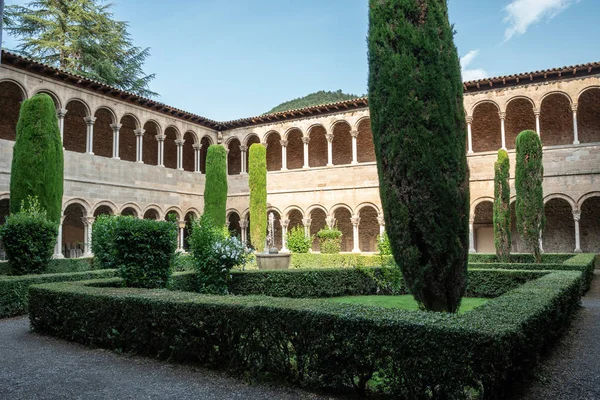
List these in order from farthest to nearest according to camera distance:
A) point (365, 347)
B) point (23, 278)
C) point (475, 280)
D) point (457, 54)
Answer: point (475, 280)
point (23, 278)
point (457, 54)
point (365, 347)

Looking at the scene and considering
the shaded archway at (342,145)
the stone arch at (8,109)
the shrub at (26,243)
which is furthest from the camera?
the shaded archway at (342,145)

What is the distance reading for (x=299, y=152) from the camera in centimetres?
2588

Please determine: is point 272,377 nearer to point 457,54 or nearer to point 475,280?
point 457,54

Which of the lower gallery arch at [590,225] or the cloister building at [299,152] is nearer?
the cloister building at [299,152]

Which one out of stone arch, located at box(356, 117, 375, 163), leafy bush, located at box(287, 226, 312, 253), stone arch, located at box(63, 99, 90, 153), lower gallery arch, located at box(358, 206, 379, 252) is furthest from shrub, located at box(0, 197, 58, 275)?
lower gallery arch, located at box(358, 206, 379, 252)

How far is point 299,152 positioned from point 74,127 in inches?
446

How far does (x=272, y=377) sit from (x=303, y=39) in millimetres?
14307

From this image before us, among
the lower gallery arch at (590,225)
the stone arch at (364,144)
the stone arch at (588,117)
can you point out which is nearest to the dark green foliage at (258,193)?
the stone arch at (364,144)

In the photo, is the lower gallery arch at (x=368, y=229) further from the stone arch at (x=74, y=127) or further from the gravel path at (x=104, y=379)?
the gravel path at (x=104, y=379)

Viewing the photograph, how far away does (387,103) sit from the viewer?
6633 millimetres

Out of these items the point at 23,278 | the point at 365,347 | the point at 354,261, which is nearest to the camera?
the point at 365,347

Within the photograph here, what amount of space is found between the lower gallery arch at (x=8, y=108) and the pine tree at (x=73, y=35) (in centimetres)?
548

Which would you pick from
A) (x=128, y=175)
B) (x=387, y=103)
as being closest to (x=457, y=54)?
(x=387, y=103)

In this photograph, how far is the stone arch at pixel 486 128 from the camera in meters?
21.5
